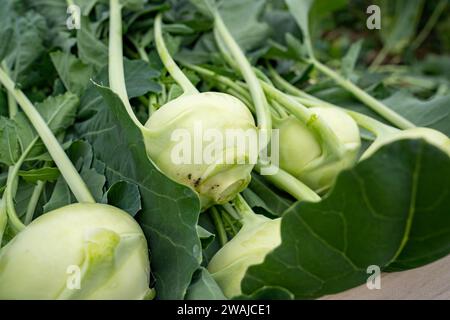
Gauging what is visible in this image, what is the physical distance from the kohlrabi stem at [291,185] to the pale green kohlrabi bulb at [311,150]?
0.06 feet

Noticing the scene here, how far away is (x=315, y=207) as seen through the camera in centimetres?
52

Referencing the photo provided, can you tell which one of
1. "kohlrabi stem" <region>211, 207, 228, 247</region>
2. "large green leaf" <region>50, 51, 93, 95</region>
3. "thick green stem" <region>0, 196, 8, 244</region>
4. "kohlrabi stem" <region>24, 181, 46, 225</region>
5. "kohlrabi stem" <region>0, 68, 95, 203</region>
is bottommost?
"kohlrabi stem" <region>211, 207, 228, 247</region>

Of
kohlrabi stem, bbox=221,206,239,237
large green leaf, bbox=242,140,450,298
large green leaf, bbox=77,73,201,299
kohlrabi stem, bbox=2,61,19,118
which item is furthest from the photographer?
kohlrabi stem, bbox=2,61,19,118

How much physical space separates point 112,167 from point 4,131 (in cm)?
14

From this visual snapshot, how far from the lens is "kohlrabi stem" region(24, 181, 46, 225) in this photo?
2.32 ft

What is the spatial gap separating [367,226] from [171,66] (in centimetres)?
38

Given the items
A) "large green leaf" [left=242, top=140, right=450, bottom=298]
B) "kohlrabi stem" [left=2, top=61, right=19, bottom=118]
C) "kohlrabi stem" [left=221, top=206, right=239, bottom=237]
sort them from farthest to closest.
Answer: "kohlrabi stem" [left=2, top=61, right=19, bottom=118] → "kohlrabi stem" [left=221, top=206, right=239, bottom=237] → "large green leaf" [left=242, top=140, right=450, bottom=298]

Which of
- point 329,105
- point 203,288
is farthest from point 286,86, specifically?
point 203,288

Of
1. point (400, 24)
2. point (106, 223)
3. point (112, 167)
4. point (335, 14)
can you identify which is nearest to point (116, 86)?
point (112, 167)

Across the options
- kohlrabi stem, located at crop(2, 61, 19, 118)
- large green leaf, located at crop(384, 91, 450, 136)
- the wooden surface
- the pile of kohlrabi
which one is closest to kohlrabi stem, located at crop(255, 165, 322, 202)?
the pile of kohlrabi

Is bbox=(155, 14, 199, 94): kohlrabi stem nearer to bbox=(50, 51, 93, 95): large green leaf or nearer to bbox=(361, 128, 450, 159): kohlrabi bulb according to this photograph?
bbox=(50, 51, 93, 95): large green leaf

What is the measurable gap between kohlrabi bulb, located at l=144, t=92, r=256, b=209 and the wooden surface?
0.17 meters

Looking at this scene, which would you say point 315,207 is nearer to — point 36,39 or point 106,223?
point 106,223

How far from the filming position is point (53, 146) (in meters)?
0.73
